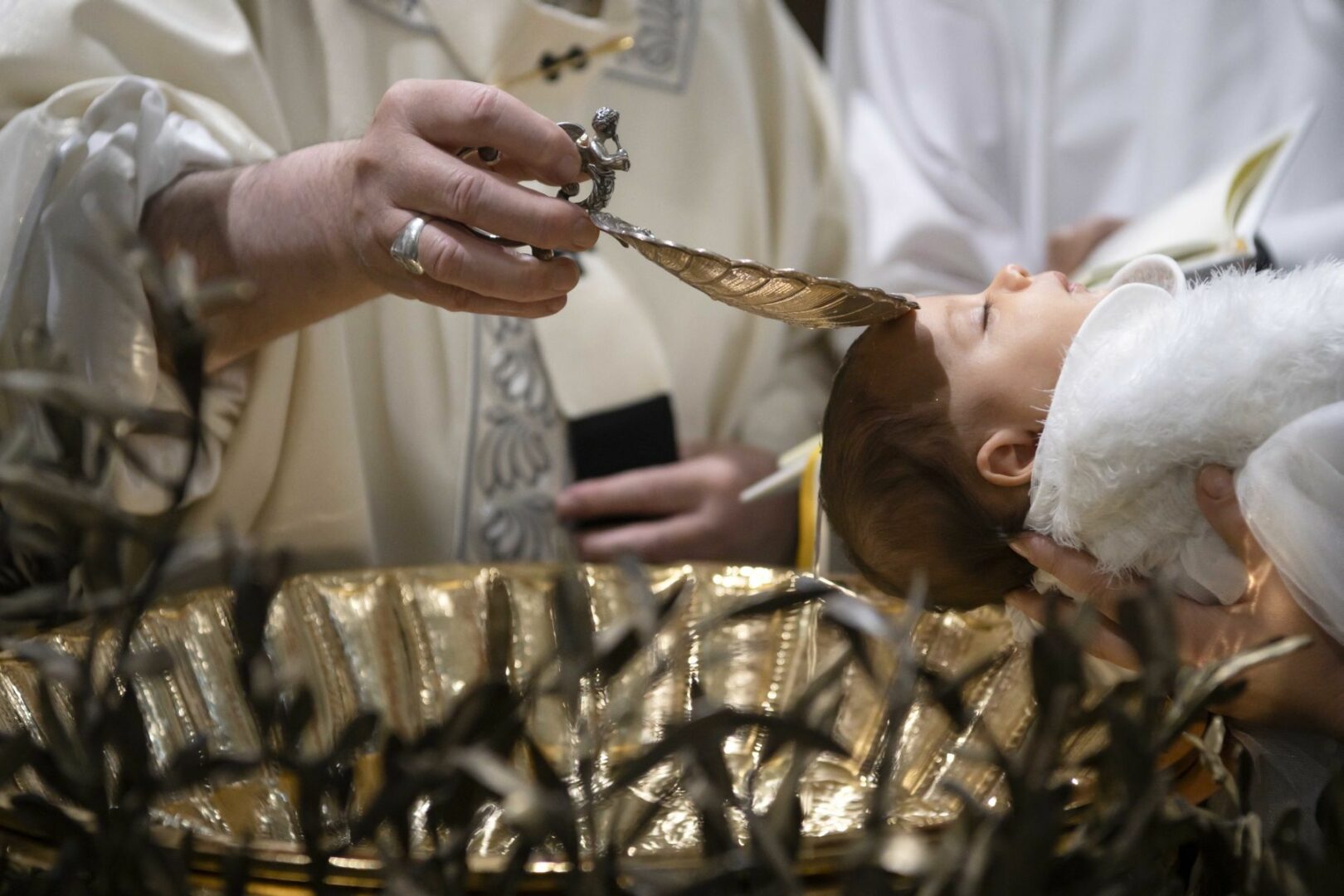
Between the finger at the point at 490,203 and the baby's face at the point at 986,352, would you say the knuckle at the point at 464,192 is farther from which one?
the baby's face at the point at 986,352

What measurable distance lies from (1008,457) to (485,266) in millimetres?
375

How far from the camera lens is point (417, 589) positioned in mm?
1057

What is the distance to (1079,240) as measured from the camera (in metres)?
1.55

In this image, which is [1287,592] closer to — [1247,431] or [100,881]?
[1247,431]

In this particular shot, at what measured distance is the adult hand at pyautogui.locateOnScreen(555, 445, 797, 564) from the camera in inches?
→ 51.9

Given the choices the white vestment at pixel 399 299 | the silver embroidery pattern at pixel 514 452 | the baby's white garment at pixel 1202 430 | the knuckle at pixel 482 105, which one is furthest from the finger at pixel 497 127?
the silver embroidery pattern at pixel 514 452

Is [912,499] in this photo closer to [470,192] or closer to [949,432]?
[949,432]

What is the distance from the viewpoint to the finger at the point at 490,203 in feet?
2.47

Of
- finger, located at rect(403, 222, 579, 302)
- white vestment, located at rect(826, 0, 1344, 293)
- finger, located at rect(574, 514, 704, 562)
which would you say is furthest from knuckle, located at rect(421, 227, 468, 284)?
white vestment, located at rect(826, 0, 1344, 293)

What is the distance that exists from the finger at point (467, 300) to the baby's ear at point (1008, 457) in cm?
31

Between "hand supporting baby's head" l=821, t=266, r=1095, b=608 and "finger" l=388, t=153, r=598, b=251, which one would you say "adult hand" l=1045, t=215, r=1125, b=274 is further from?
"finger" l=388, t=153, r=598, b=251

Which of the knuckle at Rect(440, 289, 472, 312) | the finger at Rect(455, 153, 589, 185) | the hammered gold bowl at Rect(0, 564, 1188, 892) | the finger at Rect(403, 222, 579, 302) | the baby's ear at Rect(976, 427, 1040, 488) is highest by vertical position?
the finger at Rect(455, 153, 589, 185)

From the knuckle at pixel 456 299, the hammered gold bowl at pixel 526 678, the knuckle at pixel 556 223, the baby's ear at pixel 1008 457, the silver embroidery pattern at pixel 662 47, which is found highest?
the knuckle at pixel 556 223

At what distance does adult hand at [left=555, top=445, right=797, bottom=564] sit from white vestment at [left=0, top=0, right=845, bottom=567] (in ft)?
0.18
